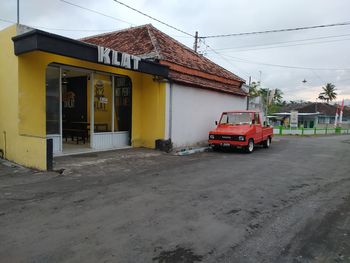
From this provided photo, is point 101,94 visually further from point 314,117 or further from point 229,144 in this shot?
point 314,117

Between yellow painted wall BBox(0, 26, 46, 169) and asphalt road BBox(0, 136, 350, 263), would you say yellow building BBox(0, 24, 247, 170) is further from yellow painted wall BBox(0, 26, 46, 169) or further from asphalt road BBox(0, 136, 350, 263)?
asphalt road BBox(0, 136, 350, 263)

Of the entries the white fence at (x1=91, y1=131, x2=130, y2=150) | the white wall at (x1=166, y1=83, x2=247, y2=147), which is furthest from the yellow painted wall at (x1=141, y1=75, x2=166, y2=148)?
the white fence at (x1=91, y1=131, x2=130, y2=150)

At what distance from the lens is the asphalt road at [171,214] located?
391 centimetres

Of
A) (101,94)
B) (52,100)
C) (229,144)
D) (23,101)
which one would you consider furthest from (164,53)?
(23,101)

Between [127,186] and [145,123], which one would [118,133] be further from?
[127,186]

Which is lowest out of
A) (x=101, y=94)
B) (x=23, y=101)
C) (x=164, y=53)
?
(x=23, y=101)

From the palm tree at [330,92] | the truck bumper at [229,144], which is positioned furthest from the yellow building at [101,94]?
the palm tree at [330,92]

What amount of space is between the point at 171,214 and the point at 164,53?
32.0 feet

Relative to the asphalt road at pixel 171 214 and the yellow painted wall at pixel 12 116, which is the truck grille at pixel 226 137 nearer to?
the asphalt road at pixel 171 214

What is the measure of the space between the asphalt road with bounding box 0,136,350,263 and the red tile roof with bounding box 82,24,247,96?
589 cm

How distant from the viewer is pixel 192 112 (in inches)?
590

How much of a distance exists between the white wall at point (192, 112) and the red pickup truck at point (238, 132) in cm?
129

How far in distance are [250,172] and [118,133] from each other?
6.46 m

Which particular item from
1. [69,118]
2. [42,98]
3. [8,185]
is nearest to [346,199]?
[8,185]
